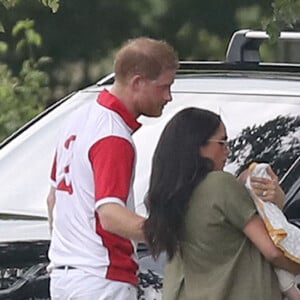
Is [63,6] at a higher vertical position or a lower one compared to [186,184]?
lower

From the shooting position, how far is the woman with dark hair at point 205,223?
4.00m

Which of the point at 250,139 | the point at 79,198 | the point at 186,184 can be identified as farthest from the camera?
the point at 250,139

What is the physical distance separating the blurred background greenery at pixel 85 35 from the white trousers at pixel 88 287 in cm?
643

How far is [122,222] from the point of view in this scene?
163 inches

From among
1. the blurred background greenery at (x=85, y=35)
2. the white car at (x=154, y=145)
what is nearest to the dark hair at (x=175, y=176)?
Result: the white car at (x=154, y=145)

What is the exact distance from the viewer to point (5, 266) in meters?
4.68

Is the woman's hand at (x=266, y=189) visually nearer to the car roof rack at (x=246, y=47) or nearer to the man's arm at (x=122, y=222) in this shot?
the man's arm at (x=122, y=222)

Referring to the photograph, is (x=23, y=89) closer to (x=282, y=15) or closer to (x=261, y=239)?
(x=282, y=15)

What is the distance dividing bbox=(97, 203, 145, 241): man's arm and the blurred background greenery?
6593mm

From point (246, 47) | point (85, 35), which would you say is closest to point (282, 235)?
point (246, 47)

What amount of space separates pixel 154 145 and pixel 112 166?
1260mm

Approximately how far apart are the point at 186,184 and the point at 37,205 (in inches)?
61.8

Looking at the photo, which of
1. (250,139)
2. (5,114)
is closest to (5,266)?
(250,139)

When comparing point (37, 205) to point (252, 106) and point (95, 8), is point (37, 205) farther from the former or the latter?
point (95, 8)
